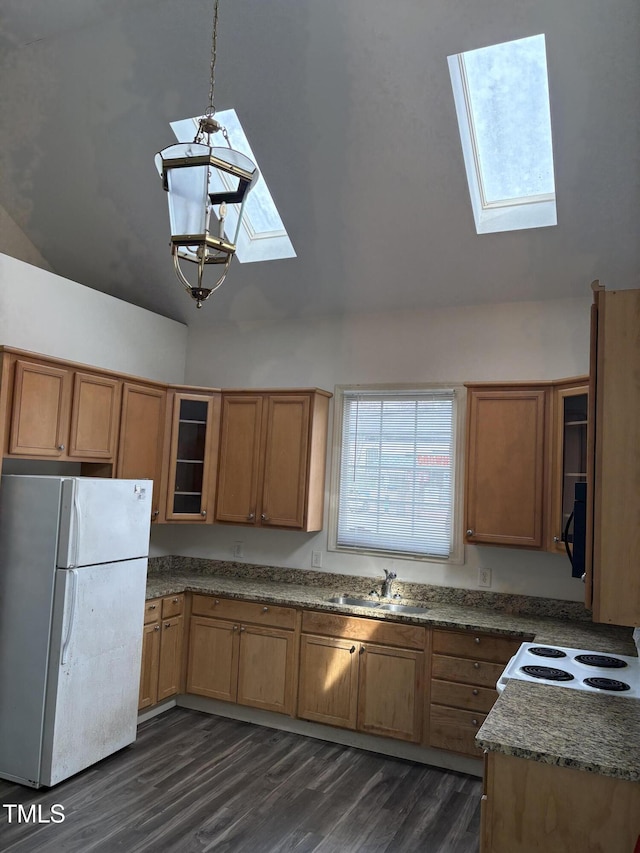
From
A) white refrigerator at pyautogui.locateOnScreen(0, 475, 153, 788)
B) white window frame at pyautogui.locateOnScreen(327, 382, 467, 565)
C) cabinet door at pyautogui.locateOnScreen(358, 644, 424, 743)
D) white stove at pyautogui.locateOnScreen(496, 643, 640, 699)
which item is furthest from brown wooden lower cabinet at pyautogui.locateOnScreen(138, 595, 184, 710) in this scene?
white stove at pyautogui.locateOnScreen(496, 643, 640, 699)

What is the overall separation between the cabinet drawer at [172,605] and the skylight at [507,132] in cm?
306

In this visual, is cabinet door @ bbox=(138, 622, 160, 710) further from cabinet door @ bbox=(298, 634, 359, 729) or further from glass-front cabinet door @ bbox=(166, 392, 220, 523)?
cabinet door @ bbox=(298, 634, 359, 729)

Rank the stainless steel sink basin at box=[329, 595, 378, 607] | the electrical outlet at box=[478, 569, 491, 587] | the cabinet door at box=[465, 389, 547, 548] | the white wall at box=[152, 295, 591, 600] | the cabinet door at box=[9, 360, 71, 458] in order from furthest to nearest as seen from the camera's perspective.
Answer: the stainless steel sink basin at box=[329, 595, 378, 607] < the electrical outlet at box=[478, 569, 491, 587] < the white wall at box=[152, 295, 591, 600] < the cabinet door at box=[465, 389, 547, 548] < the cabinet door at box=[9, 360, 71, 458]

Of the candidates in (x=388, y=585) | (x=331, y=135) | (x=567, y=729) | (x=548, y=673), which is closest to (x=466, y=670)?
(x=388, y=585)

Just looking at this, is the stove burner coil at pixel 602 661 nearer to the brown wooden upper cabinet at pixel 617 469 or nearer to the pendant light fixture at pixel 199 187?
the brown wooden upper cabinet at pixel 617 469

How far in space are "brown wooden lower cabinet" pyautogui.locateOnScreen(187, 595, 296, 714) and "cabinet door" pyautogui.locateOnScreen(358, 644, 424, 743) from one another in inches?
20.1

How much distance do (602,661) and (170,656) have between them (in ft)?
8.97

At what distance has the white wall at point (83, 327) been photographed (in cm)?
401

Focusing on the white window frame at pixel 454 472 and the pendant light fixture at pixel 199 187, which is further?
the white window frame at pixel 454 472

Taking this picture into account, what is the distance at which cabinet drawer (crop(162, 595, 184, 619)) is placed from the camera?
14.2ft

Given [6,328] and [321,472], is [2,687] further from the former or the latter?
[321,472]

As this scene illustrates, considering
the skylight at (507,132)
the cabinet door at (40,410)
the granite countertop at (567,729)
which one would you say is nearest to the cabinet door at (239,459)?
the cabinet door at (40,410)

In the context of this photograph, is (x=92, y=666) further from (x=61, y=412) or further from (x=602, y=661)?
(x=602, y=661)

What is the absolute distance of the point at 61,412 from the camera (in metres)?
3.87
